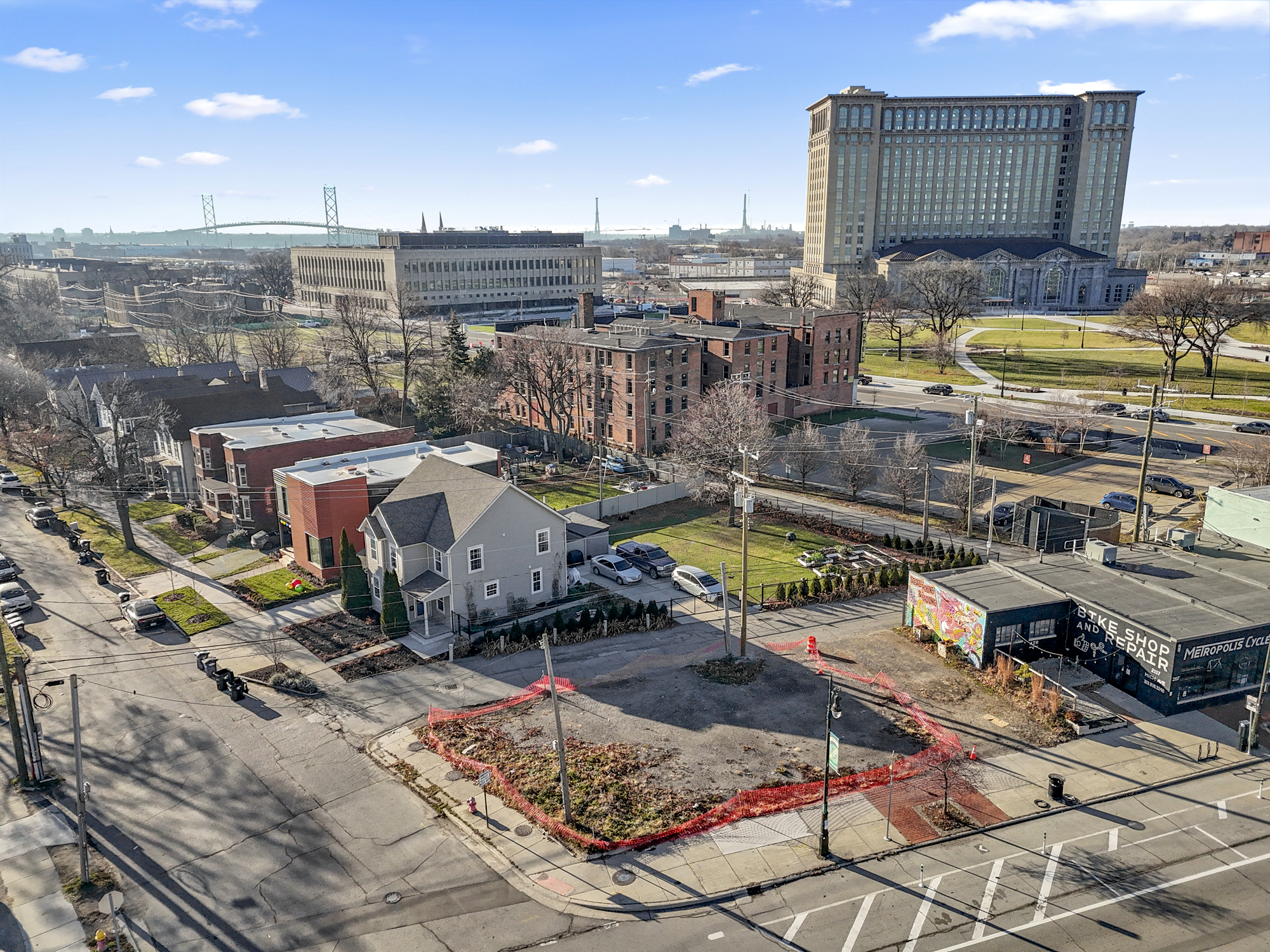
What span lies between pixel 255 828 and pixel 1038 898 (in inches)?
884


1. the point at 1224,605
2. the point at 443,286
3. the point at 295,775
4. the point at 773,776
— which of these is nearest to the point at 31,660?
the point at 295,775

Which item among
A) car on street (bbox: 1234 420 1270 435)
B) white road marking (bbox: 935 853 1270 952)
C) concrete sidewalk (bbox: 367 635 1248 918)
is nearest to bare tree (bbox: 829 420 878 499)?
concrete sidewalk (bbox: 367 635 1248 918)

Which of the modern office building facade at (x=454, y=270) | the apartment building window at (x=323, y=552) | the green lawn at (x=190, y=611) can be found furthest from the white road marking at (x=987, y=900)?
the modern office building facade at (x=454, y=270)

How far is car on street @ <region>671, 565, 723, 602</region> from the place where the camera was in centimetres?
4238

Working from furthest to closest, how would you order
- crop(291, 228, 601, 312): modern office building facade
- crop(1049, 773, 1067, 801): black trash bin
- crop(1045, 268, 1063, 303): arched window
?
crop(1045, 268, 1063, 303): arched window, crop(291, 228, 601, 312): modern office building facade, crop(1049, 773, 1067, 801): black trash bin

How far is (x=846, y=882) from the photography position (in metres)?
22.5

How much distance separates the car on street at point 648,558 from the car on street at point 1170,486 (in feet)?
127

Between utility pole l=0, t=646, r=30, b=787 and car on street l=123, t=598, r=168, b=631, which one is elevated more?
Result: utility pole l=0, t=646, r=30, b=787

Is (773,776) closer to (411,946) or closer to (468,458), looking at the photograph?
(411,946)

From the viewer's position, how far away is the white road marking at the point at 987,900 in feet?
68.1

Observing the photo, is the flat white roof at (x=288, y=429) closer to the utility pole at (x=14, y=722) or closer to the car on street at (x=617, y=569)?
the car on street at (x=617, y=569)

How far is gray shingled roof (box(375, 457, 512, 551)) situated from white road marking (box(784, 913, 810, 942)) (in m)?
22.9

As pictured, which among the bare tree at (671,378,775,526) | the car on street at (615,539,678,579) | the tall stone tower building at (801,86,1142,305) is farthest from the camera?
the tall stone tower building at (801,86,1142,305)

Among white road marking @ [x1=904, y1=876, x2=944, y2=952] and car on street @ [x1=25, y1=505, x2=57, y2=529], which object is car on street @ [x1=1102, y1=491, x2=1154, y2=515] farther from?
car on street @ [x1=25, y1=505, x2=57, y2=529]
